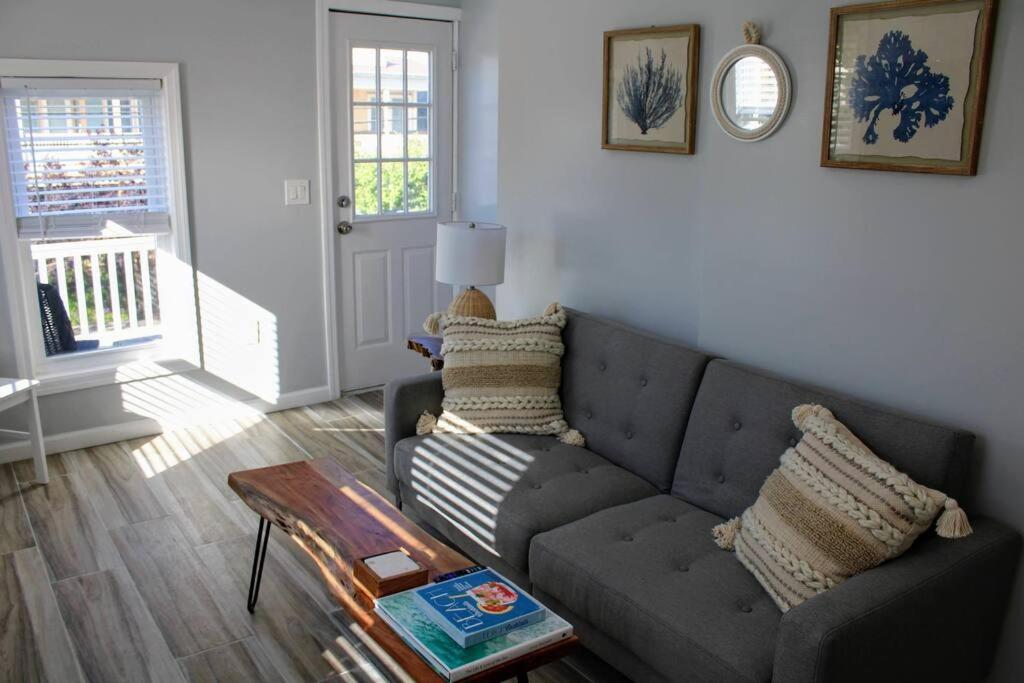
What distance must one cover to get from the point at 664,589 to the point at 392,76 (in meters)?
3.42

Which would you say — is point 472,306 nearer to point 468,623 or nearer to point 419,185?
point 419,185

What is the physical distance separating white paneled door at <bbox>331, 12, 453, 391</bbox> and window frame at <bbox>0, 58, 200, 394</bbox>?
0.84 metres

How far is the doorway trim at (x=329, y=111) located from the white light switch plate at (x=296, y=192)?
0.26 feet

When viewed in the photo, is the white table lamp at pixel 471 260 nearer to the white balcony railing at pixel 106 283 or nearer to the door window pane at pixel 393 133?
the door window pane at pixel 393 133

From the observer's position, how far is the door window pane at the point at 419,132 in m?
4.97

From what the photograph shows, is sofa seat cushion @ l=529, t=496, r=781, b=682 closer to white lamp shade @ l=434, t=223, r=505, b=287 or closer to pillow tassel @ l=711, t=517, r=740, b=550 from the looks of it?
pillow tassel @ l=711, t=517, r=740, b=550


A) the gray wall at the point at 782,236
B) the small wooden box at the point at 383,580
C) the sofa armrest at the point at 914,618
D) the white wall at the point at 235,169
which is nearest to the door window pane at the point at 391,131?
the white wall at the point at 235,169

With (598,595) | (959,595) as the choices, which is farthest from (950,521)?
(598,595)

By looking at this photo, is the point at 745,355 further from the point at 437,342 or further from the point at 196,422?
the point at 196,422

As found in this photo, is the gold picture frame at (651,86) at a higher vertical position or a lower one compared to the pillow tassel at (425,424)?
higher

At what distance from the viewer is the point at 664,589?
2.28m

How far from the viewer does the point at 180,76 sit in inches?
161

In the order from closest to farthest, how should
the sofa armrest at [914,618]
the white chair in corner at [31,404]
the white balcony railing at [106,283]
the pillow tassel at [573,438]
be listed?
the sofa armrest at [914,618]
the pillow tassel at [573,438]
the white chair in corner at [31,404]
the white balcony railing at [106,283]

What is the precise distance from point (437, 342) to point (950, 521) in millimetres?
2288
